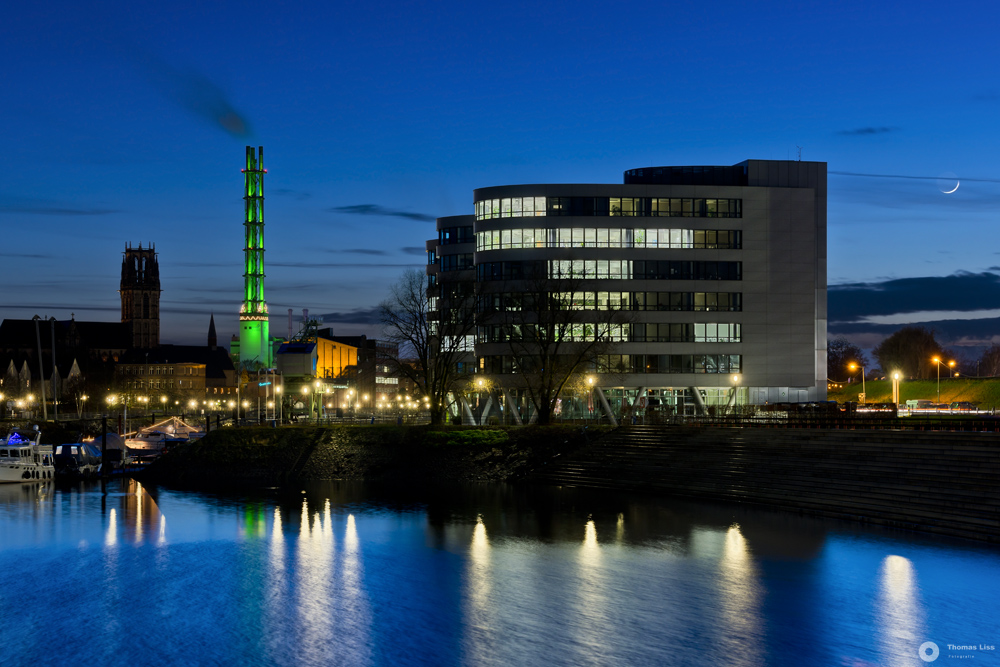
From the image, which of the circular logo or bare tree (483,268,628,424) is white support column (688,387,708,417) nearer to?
bare tree (483,268,628,424)

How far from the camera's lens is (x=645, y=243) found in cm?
8862

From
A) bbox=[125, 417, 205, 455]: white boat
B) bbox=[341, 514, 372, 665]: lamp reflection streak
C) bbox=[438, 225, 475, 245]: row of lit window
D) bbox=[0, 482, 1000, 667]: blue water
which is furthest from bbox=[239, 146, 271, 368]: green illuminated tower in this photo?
bbox=[341, 514, 372, 665]: lamp reflection streak

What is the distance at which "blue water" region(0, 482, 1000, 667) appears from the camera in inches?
990

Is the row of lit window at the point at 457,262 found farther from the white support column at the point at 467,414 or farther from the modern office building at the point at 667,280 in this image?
the white support column at the point at 467,414

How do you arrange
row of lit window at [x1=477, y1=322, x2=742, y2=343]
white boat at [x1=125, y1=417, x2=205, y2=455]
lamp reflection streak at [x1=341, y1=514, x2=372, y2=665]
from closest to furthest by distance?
lamp reflection streak at [x1=341, y1=514, x2=372, y2=665], row of lit window at [x1=477, y1=322, x2=742, y2=343], white boat at [x1=125, y1=417, x2=205, y2=455]

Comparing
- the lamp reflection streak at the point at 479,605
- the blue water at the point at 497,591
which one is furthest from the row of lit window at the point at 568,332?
the lamp reflection streak at the point at 479,605

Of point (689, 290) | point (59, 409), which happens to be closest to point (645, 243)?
point (689, 290)

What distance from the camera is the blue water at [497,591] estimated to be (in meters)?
25.2

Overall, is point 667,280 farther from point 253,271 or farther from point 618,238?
point 253,271

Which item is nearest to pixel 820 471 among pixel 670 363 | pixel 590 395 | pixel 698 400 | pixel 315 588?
pixel 315 588

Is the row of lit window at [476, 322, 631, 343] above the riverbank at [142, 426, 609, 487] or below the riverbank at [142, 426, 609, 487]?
above

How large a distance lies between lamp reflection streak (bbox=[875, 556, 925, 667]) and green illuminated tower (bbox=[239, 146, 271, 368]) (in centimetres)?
14399

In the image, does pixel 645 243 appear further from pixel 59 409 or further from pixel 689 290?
pixel 59 409

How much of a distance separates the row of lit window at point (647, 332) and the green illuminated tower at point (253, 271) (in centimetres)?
8568
